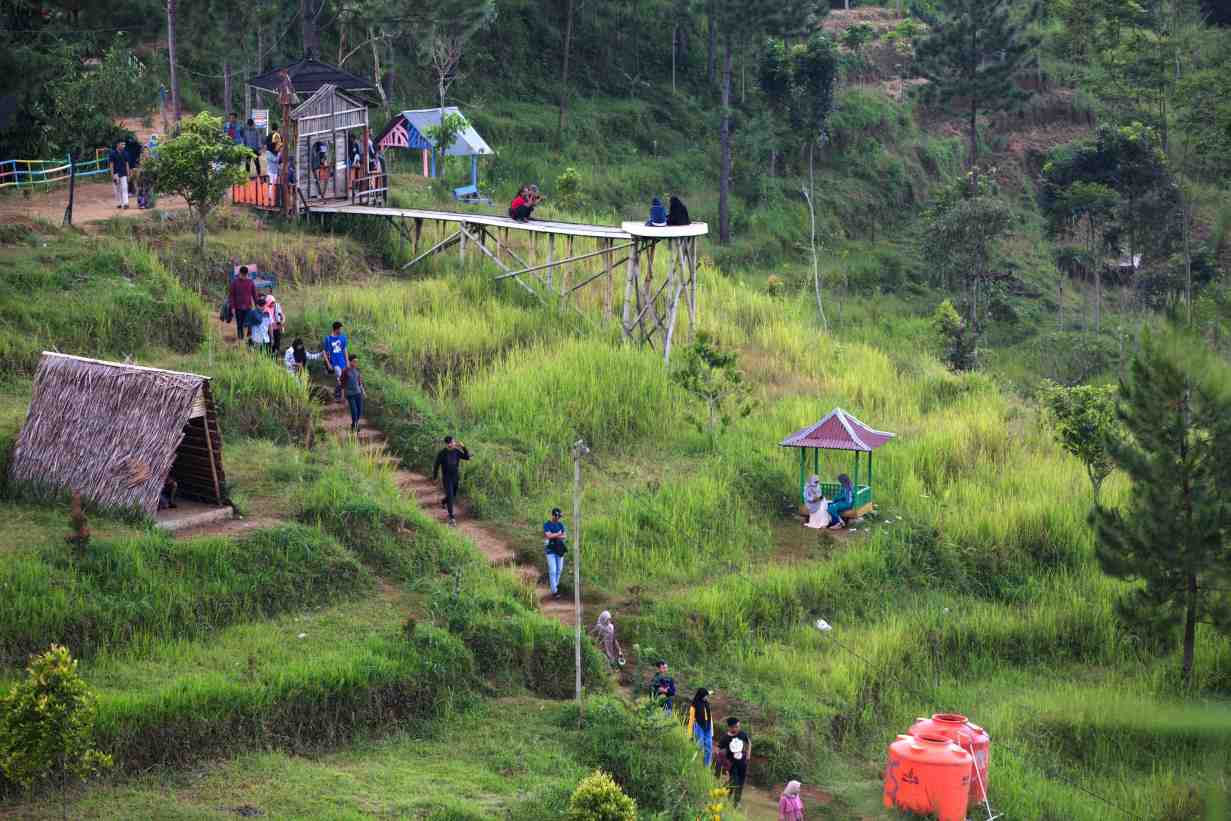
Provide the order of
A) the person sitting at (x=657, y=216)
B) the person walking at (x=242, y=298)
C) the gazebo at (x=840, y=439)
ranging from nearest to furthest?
the gazebo at (x=840, y=439)
the person walking at (x=242, y=298)
the person sitting at (x=657, y=216)

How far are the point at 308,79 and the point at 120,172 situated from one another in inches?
160

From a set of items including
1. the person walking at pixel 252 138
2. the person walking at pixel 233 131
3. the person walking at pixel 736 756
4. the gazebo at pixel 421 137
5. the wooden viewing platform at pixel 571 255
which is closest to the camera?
the person walking at pixel 736 756

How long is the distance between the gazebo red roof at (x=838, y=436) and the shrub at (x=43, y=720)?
1255 cm

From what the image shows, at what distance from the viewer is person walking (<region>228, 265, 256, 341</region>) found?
21.8 metres

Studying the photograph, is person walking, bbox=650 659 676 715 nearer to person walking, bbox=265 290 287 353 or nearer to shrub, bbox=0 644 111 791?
shrub, bbox=0 644 111 791

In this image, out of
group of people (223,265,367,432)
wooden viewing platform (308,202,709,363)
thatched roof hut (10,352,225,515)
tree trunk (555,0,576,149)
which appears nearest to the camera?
thatched roof hut (10,352,225,515)

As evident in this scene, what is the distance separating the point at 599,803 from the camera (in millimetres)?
11430

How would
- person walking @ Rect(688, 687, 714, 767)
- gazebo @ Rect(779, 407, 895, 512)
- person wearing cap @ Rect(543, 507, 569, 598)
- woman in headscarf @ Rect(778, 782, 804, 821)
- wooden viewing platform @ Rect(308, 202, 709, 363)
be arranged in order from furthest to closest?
1. wooden viewing platform @ Rect(308, 202, 709, 363)
2. gazebo @ Rect(779, 407, 895, 512)
3. person wearing cap @ Rect(543, 507, 569, 598)
4. person walking @ Rect(688, 687, 714, 767)
5. woman in headscarf @ Rect(778, 782, 804, 821)

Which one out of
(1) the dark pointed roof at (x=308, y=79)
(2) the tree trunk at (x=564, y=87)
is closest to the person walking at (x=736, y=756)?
(1) the dark pointed roof at (x=308, y=79)

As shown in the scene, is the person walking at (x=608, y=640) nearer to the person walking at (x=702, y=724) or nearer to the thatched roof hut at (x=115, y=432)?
the person walking at (x=702, y=724)

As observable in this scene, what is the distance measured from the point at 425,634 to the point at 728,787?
337 cm

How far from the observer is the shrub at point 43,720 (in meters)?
10.8

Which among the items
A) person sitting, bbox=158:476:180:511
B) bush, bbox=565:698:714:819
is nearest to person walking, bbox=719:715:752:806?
bush, bbox=565:698:714:819

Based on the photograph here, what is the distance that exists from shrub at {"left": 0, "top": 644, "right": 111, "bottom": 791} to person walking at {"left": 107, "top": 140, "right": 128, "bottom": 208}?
53.8 ft
